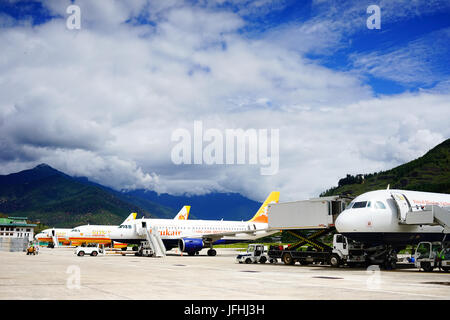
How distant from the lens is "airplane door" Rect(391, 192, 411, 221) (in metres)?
33.1

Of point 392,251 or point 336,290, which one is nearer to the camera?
point 336,290

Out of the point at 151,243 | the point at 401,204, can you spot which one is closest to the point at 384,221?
the point at 401,204

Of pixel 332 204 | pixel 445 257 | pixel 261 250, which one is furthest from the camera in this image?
pixel 261 250

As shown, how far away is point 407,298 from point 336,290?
10.7 ft

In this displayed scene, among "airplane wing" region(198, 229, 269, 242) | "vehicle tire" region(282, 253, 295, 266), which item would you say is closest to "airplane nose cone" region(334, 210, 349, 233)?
"vehicle tire" region(282, 253, 295, 266)

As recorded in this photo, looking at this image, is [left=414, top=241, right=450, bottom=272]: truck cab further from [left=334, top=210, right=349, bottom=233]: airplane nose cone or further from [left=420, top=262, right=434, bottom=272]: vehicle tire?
[left=334, top=210, right=349, bottom=233]: airplane nose cone

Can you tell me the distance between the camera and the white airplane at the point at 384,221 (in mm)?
32562

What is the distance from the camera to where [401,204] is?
3334cm

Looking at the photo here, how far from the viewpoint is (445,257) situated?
3088 cm

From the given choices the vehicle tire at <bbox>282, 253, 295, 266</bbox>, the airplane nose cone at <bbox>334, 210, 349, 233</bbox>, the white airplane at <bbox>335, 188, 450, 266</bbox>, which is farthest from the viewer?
the vehicle tire at <bbox>282, 253, 295, 266</bbox>

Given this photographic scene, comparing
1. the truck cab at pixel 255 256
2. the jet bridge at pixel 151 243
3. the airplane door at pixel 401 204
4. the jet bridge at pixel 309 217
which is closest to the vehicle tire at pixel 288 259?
the jet bridge at pixel 309 217
